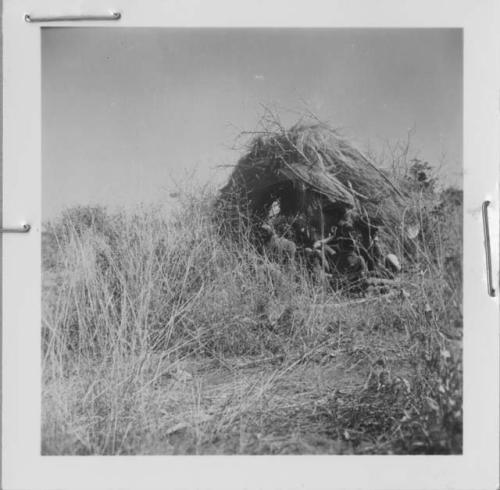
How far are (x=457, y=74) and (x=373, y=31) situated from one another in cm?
A: 30

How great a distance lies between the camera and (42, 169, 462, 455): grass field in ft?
4.75

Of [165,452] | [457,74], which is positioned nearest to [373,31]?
[457,74]

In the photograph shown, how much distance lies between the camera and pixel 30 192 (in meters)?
1.47

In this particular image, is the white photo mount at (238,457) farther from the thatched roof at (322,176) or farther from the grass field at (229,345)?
the thatched roof at (322,176)

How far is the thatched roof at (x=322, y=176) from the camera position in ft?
4.88

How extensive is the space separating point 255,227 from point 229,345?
382mm

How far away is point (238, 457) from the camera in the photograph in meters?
1.45

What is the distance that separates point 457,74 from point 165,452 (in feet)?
4.92

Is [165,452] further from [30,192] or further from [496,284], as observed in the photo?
[496,284]

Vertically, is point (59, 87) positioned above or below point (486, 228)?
above

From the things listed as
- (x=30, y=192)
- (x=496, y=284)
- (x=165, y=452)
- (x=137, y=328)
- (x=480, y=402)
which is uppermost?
(x=30, y=192)
